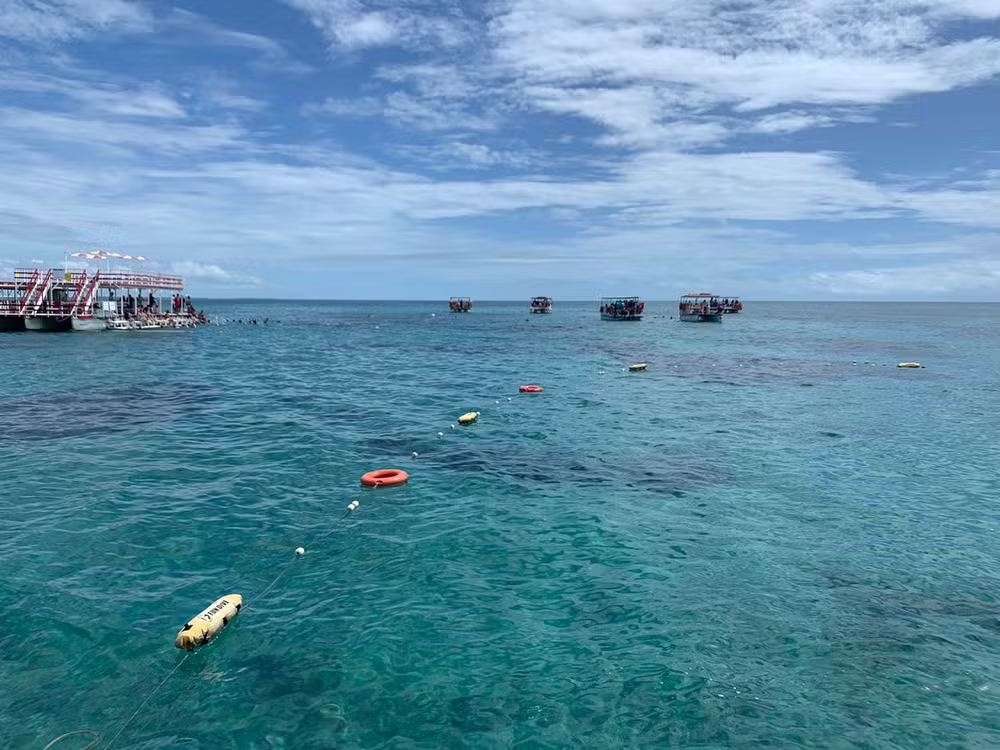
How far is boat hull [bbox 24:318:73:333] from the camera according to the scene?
3046 inches

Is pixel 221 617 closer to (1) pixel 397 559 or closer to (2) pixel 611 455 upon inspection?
(1) pixel 397 559

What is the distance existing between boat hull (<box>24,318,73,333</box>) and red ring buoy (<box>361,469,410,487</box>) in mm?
76639

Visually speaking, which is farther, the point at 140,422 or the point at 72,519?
the point at 140,422

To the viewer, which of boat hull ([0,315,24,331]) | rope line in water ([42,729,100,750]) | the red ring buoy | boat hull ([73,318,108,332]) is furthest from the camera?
boat hull ([73,318,108,332])

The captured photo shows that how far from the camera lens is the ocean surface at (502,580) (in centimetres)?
976

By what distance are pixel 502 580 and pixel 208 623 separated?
604cm

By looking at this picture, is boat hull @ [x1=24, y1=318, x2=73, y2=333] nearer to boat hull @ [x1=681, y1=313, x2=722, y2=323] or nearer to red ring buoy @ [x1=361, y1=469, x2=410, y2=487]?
red ring buoy @ [x1=361, y1=469, x2=410, y2=487]

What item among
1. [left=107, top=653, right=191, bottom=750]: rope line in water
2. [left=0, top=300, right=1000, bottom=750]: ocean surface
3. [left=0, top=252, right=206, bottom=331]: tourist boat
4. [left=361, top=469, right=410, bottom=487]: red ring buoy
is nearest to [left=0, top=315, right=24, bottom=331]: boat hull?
[left=0, top=252, right=206, bottom=331]: tourist boat

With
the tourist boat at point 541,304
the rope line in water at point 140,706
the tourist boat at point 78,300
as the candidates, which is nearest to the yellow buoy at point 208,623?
the rope line in water at point 140,706

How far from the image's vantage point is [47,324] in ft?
255

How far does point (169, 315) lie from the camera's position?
93750mm

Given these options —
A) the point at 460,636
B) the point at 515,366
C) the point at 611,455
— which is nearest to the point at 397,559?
the point at 460,636

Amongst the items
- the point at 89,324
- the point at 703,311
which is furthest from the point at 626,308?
the point at 89,324

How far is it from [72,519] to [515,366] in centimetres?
4264
